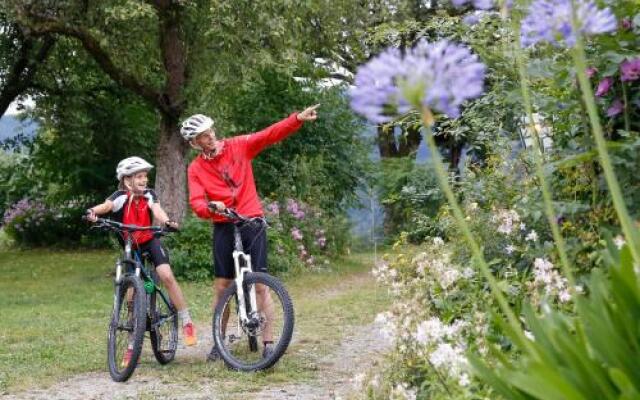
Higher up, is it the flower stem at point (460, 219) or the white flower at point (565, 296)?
the white flower at point (565, 296)

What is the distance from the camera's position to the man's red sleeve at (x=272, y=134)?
276 inches

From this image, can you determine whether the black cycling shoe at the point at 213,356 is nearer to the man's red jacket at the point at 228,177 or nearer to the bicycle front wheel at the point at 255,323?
the bicycle front wheel at the point at 255,323

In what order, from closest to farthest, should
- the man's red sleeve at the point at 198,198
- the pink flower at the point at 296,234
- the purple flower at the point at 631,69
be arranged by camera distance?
1. the purple flower at the point at 631,69
2. the man's red sleeve at the point at 198,198
3. the pink flower at the point at 296,234

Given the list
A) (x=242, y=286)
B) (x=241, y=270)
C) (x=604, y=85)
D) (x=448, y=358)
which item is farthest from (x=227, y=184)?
(x=448, y=358)

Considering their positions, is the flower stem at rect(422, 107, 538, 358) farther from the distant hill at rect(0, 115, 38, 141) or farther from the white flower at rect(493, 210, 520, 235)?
the distant hill at rect(0, 115, 38, 141)

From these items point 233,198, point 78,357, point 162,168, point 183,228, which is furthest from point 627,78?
point 162,168

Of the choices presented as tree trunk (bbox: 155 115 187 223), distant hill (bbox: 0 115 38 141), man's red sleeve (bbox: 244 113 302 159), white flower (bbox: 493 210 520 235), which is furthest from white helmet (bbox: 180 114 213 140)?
distant hill (bbox: 0 115 38 141)

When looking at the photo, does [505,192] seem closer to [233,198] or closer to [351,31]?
[233,198]

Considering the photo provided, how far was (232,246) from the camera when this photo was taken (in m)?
7.38

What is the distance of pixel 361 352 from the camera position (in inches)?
321

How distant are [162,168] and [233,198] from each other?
35.8ft

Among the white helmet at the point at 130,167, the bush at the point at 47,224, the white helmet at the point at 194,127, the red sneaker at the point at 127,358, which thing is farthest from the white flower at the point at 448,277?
the bush at the point at 47,224

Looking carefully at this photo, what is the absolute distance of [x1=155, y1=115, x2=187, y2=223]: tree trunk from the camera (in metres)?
17.9

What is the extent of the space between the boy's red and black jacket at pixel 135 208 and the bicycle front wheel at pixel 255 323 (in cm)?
84
